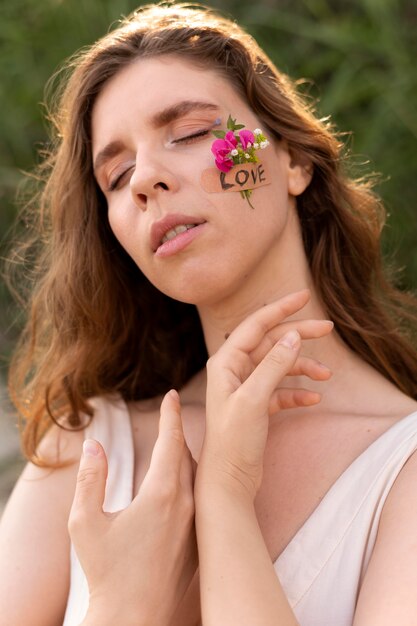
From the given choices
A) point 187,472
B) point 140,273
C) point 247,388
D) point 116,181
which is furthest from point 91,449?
point 140,273

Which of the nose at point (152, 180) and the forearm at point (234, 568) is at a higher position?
the nose at point (152, 180)

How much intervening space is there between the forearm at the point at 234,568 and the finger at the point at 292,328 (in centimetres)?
32

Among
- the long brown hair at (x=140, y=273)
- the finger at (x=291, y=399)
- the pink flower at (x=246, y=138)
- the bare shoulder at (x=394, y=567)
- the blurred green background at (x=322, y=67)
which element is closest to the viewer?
the bare shoulder at (x=394, y=567)

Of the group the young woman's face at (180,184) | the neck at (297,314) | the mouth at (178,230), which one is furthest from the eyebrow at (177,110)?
the neck at (297,314)

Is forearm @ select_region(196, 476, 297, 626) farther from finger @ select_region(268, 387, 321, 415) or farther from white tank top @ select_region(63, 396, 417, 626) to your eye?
finger @ select_region(268, 387, 321, 415)

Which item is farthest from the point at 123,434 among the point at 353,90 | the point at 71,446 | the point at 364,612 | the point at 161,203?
the point at 353,90

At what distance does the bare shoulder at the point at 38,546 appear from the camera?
1930mm

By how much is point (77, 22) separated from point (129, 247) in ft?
6.64

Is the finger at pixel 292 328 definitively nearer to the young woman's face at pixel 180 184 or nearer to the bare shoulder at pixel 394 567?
the young woman's face at pixel 180 184

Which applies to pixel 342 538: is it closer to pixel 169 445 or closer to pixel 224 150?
pixel 169 445

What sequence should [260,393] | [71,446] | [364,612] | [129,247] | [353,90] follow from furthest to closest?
[353,90]
[71,446]
[129,247]
[260,393]
[364,612]

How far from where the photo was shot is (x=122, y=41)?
2.07 meters

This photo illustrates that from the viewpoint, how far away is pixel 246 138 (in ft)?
6.35

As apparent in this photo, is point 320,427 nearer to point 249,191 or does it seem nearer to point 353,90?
point 249,191
